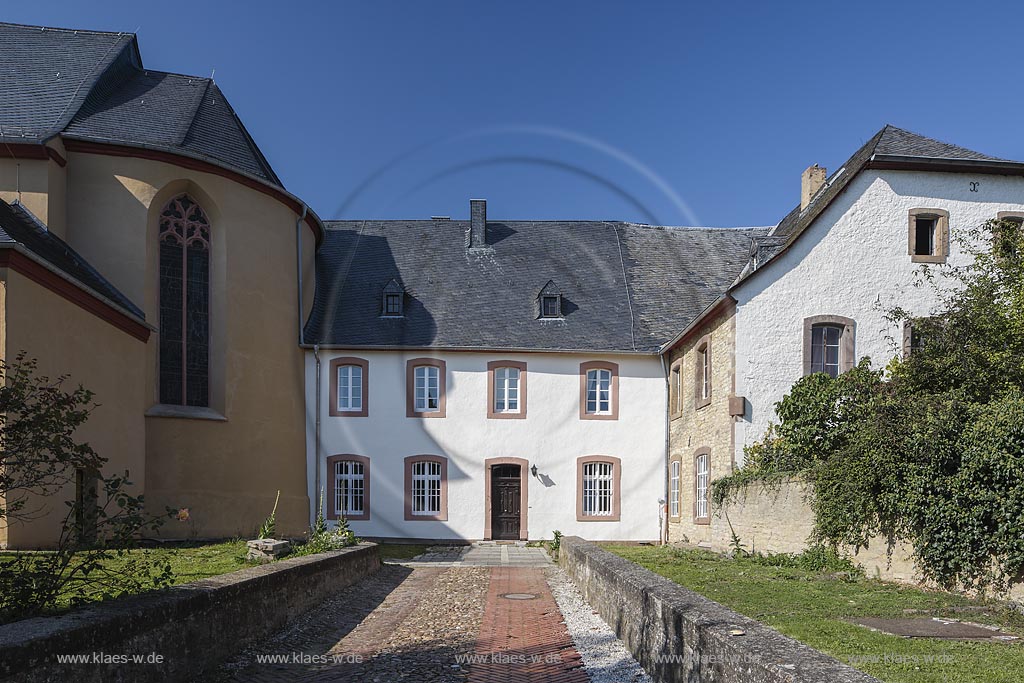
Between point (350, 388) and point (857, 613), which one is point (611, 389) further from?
point (857, 613)

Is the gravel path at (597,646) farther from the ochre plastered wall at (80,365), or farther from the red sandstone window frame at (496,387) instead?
the red sandstone window frame at (496,387)

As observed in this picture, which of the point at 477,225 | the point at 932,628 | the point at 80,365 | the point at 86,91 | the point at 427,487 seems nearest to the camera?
the point at 932,628

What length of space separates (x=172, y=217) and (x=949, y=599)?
18028 mm

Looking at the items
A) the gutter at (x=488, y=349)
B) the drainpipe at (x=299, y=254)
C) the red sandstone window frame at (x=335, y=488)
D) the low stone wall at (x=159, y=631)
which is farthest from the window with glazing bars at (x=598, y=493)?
the low stone wall at (x=159, y=631)

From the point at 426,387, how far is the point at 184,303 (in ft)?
24.3

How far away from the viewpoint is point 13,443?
5.70m

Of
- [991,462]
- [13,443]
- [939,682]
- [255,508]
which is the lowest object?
[255,508]

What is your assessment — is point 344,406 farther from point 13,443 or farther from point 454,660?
point 13,443

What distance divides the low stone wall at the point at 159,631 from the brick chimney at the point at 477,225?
20385 mm

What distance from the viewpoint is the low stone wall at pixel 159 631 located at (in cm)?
470

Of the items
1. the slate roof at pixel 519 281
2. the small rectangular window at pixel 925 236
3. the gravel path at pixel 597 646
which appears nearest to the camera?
the gravel path at pixel 597 646

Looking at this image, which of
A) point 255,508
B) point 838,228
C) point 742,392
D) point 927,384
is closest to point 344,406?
point 255,508

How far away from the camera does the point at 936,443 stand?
468 inches

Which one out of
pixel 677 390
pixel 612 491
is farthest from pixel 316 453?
pixel 677 390
